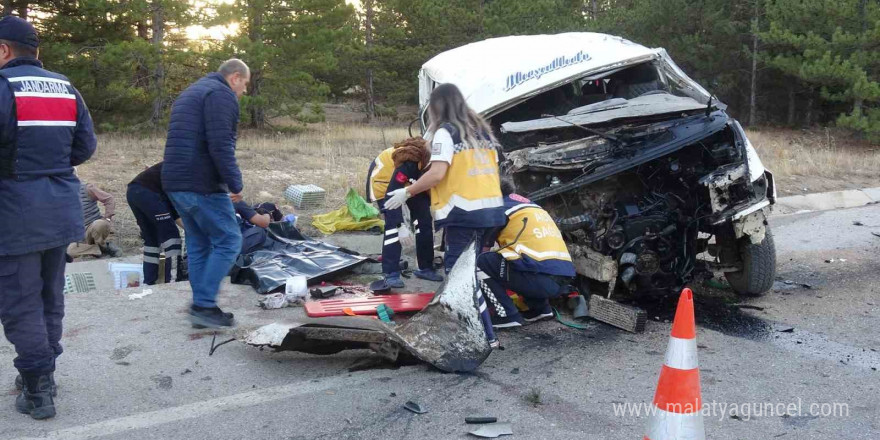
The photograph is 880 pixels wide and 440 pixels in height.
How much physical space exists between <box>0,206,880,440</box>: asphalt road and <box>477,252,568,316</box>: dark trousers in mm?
232

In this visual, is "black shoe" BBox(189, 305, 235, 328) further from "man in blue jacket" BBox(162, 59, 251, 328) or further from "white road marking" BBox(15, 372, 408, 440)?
"white road marking" BBox(15, 372, 408, 440)

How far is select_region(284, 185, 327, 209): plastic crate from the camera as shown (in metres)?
10.1

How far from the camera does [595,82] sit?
7465 mm

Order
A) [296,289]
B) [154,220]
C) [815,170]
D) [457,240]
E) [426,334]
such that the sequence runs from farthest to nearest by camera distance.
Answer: [815,170] → [154,220] → [296,289] → [457,240] → [426,334]

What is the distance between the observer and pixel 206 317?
4.89 metres

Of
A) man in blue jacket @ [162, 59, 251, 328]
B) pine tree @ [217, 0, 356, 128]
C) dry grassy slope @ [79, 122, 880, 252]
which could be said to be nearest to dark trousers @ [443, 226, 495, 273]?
man in blue jacket @ [162, 59, 251, 328]

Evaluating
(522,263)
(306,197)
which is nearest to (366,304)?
(522,263)

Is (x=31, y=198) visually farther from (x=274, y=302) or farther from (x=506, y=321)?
(x=506, y=321)

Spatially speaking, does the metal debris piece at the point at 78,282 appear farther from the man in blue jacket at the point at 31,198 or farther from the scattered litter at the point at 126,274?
the man in blue jacket at the point at 31,198

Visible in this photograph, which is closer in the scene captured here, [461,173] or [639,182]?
[461,173]

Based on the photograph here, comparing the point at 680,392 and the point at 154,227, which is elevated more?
the point at 154,227

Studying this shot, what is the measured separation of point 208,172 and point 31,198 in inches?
52.2

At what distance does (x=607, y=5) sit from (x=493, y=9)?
8.32 m

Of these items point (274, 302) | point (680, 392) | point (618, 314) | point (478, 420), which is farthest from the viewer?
point (274, 302)
